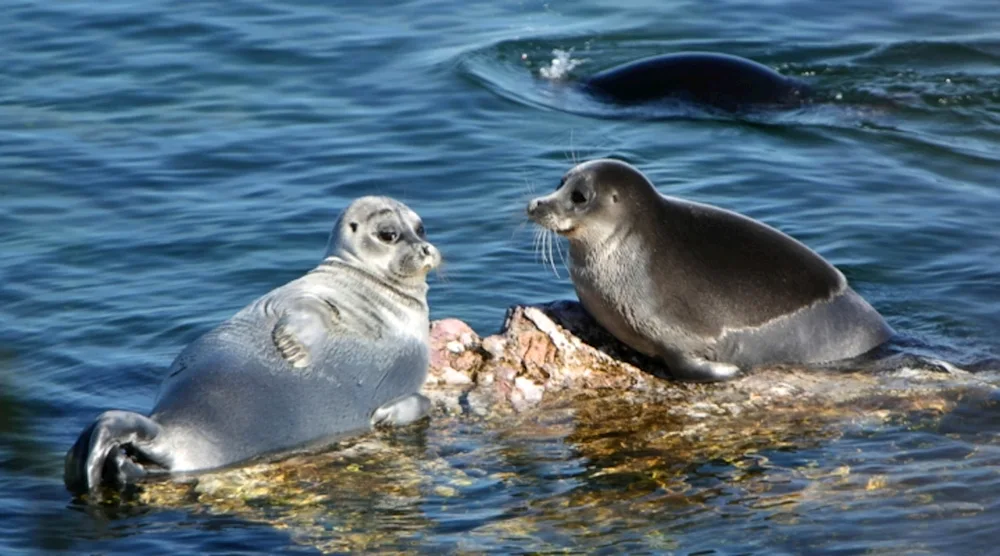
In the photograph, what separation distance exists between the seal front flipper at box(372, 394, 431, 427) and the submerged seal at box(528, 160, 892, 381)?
0.99m

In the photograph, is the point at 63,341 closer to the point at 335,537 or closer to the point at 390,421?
the point at 390,421

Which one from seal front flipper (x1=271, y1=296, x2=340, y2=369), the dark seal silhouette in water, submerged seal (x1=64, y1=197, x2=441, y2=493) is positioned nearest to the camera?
submerged seal (x1=64, y1=197, x2=441, y2=493)

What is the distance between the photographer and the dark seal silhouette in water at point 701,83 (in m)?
12.7

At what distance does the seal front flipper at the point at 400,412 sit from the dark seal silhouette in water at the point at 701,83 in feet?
20.9

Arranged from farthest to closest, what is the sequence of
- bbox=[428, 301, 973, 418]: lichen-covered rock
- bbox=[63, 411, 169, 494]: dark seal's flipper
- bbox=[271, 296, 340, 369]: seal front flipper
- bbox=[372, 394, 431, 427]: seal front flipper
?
bbox=[428, 301, 973, 418]: lichen-covered rock < bbox=[372, 394, 431, 427]: seal front flipper < bbox=[271, 296, 340, 369]: seal front flipper < bbox=[63, 411, 169, 494]: dark seal's flipper

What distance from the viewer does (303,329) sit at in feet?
22.1

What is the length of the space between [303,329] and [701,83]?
685cm

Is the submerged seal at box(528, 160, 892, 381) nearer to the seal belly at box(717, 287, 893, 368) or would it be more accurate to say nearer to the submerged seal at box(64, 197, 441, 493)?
the seal belly at box(717, 287, 893, 368)

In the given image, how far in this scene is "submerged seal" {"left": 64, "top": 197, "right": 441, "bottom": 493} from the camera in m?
6.07

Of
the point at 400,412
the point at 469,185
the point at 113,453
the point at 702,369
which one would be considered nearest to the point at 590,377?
the point at 702,369

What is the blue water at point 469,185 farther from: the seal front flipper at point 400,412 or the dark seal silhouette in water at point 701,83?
the dark seal silhouette in water at point 701,83

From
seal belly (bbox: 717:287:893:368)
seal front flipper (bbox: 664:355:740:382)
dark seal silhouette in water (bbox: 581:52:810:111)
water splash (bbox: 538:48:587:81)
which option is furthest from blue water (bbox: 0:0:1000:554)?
seal front flipper (bbox: 664:355:740:382)

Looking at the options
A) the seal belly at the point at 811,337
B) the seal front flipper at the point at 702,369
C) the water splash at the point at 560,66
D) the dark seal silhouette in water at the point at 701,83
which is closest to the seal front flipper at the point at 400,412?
the seal front flipper at the point at 702,369

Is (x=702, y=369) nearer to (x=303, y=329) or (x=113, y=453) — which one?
(x=303, y=329)
